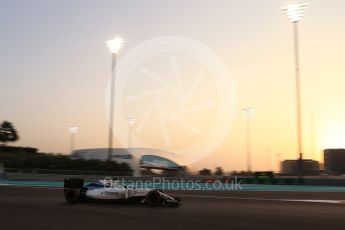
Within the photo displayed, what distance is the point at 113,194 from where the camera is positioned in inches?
662

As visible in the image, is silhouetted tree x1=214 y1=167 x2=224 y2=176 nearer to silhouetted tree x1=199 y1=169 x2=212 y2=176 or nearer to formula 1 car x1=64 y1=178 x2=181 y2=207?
silhouetted tree x1=199 y1=169 x2=212 y2=176

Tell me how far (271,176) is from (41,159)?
1162 inches

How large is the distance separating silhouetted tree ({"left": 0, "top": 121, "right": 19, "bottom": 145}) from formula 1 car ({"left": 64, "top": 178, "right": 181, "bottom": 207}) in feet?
278

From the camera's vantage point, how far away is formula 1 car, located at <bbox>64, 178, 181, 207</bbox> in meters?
16.0

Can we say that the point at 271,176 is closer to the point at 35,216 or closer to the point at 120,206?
the point at 120,206

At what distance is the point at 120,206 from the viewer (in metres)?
16.0

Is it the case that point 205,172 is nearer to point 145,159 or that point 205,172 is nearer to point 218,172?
point 218,172

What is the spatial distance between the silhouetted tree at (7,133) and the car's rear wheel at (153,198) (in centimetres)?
8742

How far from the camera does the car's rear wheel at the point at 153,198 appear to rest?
16.0 metres

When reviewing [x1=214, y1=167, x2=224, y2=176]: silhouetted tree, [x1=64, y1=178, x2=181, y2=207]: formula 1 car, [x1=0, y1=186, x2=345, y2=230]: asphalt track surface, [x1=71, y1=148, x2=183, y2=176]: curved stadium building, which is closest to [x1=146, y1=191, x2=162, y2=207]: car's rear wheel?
[x1=64, y1=178, x2=181, y2=207]: formula 1 car

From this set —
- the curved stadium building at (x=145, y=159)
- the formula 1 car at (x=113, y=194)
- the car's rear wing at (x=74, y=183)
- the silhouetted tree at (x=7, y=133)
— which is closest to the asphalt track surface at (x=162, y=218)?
the formula 1 car at (x=113, y=194)

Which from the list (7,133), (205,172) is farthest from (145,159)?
(7,133)

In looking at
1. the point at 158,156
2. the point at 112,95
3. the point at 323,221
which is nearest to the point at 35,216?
the point at 323,221

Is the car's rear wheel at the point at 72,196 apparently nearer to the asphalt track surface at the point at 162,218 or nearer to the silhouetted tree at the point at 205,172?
the asphalt track surface at the point at 162,218
